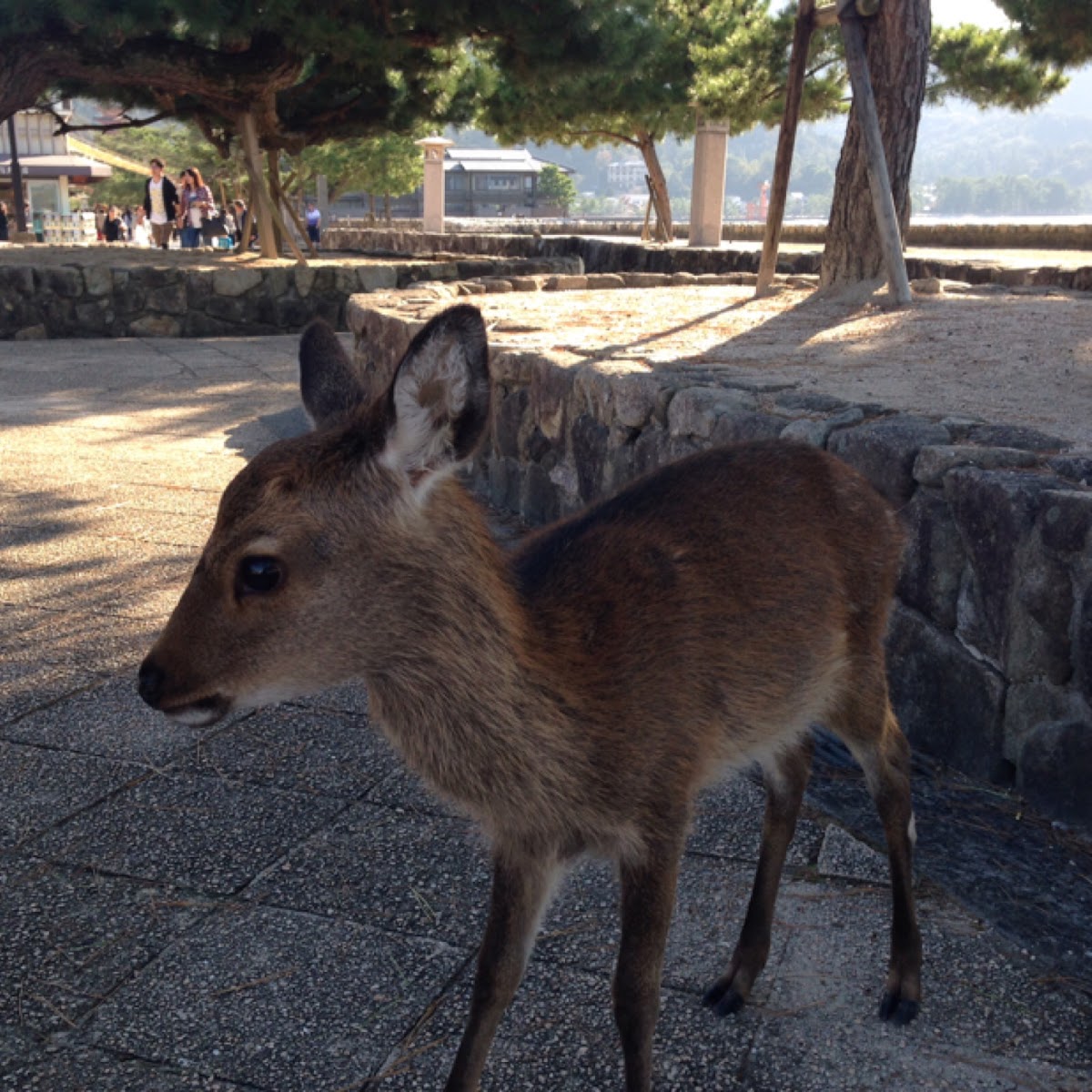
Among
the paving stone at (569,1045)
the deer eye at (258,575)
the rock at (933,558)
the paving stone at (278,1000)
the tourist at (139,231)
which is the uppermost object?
the deer eye at (258,575)

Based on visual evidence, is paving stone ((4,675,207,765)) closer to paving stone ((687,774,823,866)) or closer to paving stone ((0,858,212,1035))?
paving stone ((0,858,212,1035))

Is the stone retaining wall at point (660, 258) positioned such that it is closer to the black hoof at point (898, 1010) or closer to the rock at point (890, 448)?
the rock at point (890, 448)

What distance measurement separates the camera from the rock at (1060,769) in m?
3.42

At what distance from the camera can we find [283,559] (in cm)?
225

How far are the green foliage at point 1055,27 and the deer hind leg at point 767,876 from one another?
44.6 ft

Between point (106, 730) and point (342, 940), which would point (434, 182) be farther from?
point (342, 940)

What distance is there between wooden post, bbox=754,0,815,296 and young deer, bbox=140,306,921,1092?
667 cm

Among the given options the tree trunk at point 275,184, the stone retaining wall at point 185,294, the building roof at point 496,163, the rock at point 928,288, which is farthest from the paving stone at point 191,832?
the building roof at point 496,163

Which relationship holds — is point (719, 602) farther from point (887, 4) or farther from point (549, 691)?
point (887, 4)

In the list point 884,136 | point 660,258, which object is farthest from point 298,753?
point 660,258

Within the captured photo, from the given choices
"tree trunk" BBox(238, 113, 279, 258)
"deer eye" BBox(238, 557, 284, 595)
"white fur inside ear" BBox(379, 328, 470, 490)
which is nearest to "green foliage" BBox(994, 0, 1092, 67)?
"tree trunk" BBox(238, 113, 279, 258)

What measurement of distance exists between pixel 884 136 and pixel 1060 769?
708 cm

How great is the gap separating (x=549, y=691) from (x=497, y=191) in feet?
310

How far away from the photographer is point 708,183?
24.6 m
